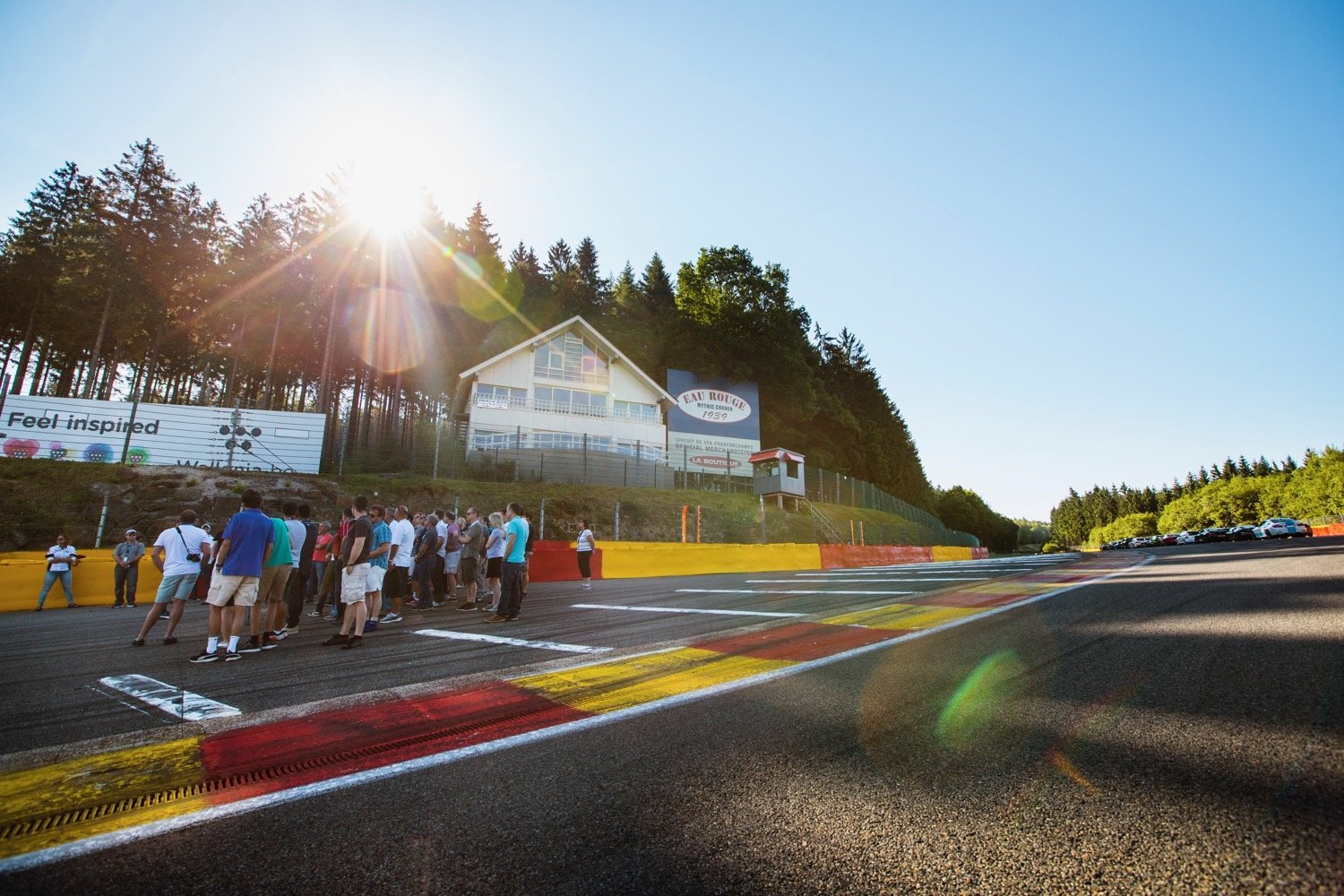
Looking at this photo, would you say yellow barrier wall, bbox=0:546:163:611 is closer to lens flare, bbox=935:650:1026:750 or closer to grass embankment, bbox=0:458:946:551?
grass embankment, bbox=0:458:946:551

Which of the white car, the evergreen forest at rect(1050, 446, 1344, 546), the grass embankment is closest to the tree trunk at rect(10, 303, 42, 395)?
the grass embankment

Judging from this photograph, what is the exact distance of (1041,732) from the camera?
2.83 meters

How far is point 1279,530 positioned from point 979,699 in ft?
190

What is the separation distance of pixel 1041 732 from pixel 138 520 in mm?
21946

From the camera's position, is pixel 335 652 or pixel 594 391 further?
pixel 594 391

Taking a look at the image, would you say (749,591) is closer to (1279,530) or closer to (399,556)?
(399,556)

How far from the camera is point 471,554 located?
36.6 feet

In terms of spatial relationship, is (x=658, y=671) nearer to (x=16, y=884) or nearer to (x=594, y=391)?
(x=16, y=884)


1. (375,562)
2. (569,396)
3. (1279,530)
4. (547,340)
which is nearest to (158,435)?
(547,340)

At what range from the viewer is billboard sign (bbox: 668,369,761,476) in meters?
43.0

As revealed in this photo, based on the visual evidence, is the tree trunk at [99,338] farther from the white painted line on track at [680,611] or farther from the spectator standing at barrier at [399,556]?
the white painted line on track at [680,611]

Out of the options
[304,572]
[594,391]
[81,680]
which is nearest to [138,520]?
[304,572]

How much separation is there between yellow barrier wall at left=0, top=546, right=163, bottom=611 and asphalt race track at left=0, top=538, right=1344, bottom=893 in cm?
1051

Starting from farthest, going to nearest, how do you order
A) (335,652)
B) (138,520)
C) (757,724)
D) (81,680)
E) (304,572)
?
(138,520)
(304,572)
(335,652)
(81,680)
(757,724)
